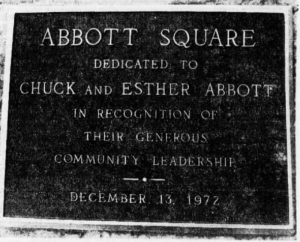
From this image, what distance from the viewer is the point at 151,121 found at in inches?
109

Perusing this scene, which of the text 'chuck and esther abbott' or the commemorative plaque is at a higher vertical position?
the text 'chuck and esther abbott'

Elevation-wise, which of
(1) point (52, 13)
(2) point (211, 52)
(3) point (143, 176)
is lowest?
(3) point (143, 176)

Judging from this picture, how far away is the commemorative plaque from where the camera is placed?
8.86 feet

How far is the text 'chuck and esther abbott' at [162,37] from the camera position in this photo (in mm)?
2760

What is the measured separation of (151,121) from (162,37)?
611mm

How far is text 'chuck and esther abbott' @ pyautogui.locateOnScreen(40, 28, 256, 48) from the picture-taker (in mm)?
2760

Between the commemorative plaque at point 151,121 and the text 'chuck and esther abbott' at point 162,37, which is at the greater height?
the text 'chuck and esther abbott' at point 162,37

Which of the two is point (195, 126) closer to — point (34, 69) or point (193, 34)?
point (193, 34)

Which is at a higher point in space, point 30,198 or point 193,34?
Result: point 193,34

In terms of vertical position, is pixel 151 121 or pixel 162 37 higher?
pixel 162 37

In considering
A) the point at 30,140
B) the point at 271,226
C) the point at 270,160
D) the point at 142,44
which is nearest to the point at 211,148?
the point at 270,160

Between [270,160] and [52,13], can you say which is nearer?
[270,160]

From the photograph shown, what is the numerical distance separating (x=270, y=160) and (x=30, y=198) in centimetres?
171

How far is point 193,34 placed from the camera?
2.78 meters
